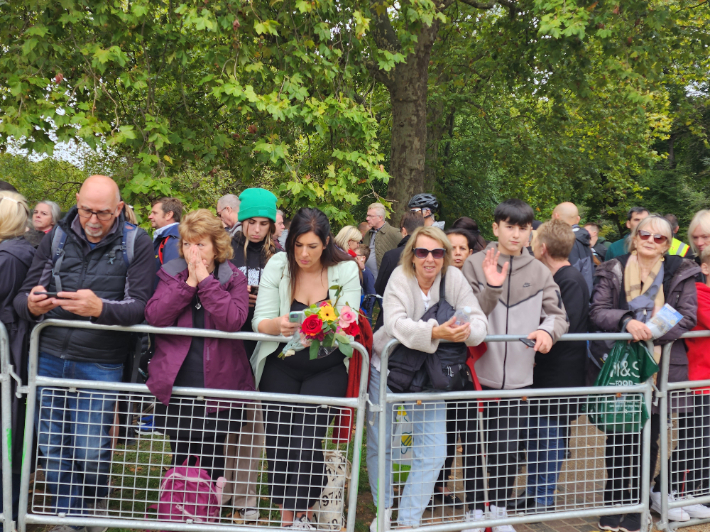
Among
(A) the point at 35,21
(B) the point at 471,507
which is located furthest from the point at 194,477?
(A) the point at 35,21

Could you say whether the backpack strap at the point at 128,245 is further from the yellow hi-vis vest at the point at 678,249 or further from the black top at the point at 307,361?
the yellow hi-vis vest at the point at 678,249

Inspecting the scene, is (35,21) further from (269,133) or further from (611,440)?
(611,440)

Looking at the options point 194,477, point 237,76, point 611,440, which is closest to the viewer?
point 194,477

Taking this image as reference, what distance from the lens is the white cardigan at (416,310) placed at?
Result: 3.48m

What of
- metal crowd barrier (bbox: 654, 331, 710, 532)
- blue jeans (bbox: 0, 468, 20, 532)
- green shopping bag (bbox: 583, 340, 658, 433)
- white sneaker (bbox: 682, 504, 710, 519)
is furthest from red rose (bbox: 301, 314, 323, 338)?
white sneaker (bbox: 682, 504, 710, 519)

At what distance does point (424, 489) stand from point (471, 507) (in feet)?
1.27

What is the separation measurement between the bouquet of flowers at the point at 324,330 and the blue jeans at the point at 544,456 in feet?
4.68

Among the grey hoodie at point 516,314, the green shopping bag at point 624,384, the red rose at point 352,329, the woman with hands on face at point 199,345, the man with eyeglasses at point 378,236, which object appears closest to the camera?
the red rose at point 352,329

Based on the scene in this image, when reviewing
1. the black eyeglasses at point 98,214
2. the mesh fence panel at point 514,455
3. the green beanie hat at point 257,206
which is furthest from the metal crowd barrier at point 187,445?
the green beanie hat at point 257,206

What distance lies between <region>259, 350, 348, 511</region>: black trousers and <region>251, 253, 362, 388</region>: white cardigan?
9 centimetres

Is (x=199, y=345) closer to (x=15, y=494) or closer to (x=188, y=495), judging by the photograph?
(x=188, y=495)

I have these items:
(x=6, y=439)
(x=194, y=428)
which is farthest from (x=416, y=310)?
(x=6, y=439)

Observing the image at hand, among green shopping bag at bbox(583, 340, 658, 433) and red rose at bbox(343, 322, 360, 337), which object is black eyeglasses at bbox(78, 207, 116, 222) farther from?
green shopping bag at bbox(583, 340, 658, 433)

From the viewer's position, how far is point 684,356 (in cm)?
418
